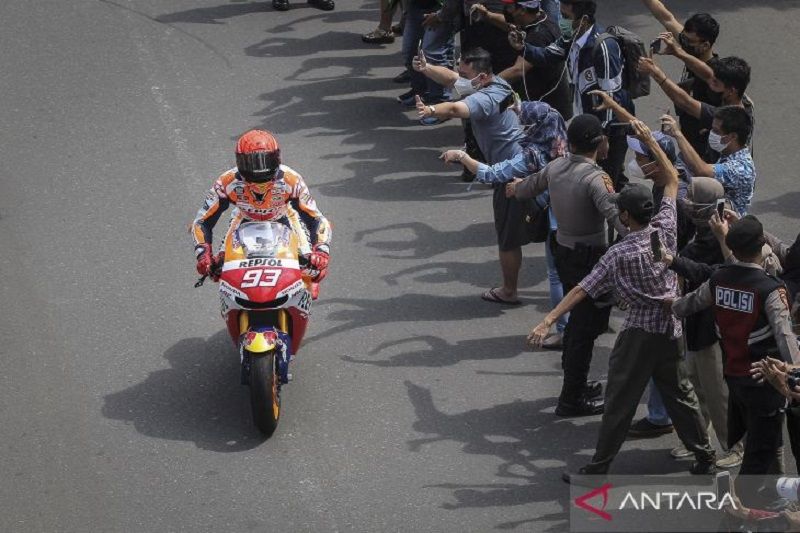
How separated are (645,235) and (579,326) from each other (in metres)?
1.20

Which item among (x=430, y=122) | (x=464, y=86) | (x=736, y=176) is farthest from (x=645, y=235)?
(x=430, y=122)

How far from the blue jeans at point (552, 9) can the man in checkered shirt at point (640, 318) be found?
14.8 ft

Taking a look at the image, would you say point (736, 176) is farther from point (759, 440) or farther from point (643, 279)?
point (759, 440)

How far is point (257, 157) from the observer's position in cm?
970

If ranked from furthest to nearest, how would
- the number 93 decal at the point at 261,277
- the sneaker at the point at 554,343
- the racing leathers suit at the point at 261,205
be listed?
the sneaker at the point at 554,343
the racing leathers suit at the point at 261,205
the number 93 decal at the point at 261,277

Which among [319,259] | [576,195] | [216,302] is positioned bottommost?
[216,302]

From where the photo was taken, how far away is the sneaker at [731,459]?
29.1ft

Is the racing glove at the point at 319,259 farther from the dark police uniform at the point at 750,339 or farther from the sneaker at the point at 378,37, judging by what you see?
the sneaker at the point at 378,37

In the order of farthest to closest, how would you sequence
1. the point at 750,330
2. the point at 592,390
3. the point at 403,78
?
the point at 403,78, the point at 592,390, the point at 750,330

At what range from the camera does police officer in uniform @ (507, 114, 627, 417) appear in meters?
9.26

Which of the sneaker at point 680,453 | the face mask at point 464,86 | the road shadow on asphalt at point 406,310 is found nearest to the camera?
the sneaker at point 680,453

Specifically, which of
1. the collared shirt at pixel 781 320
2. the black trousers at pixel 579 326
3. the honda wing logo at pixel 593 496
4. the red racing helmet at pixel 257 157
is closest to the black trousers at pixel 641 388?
the honda wing logo at pixel 593 496

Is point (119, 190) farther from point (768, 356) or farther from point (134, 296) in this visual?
point (768, 356)

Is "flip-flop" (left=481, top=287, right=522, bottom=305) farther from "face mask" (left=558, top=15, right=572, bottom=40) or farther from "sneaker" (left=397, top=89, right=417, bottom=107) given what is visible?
"sneaker" (left=397, top=89, right=417, bottom=107)
